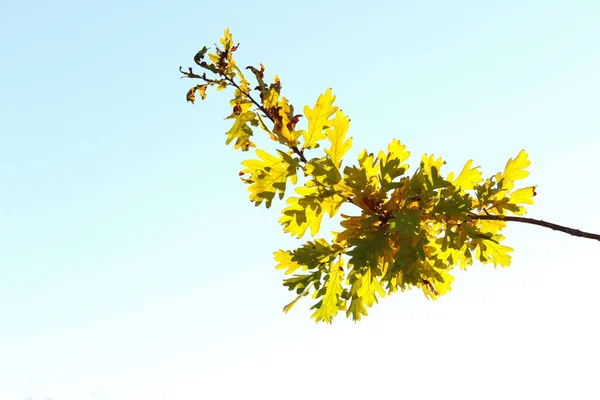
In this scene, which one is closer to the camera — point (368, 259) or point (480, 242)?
point (368, 259)

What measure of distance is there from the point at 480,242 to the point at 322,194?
46.8 inches

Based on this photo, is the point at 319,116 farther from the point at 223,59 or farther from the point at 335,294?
the point at 335,294

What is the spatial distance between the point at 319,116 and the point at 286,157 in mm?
370

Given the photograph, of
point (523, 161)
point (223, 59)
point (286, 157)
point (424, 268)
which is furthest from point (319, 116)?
point (523, 161)

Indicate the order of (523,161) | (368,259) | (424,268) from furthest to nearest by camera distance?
(523,161) < (424,268) < (368,259)

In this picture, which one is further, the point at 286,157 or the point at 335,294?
the point at 335,294

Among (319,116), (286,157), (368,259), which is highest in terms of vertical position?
(319,116)

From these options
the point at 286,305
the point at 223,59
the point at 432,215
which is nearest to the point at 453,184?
the point at 432,215

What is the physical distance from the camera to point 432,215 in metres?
4.00

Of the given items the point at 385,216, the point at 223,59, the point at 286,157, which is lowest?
the point at 385,216

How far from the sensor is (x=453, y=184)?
4.32m

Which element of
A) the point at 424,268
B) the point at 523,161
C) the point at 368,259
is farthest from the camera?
the point at 523,161

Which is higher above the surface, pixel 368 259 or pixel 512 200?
pixel 512 200

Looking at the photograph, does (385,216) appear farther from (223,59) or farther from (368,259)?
(223,59)
